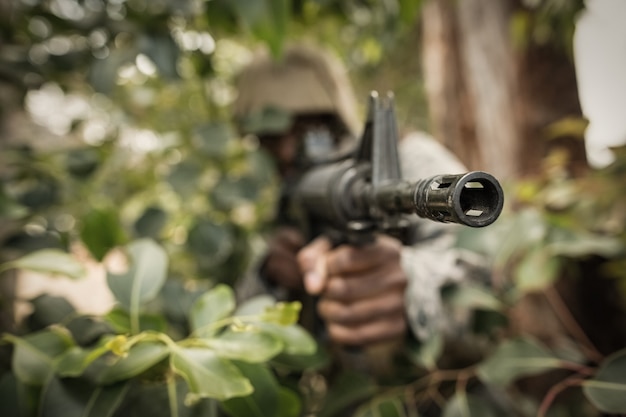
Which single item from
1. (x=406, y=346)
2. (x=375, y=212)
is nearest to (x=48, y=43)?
(x=375, y=212)

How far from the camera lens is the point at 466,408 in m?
0.59

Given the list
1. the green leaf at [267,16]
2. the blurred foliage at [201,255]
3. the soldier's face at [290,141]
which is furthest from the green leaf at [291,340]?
the soldier's face at [290,141]

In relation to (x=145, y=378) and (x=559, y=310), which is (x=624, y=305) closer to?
(x=559, y=310)

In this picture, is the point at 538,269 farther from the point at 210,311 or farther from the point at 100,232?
the point at 100,232

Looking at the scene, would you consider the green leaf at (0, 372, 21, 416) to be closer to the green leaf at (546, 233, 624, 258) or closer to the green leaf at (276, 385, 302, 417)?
the green leaf at (276, 385, 302, 417)

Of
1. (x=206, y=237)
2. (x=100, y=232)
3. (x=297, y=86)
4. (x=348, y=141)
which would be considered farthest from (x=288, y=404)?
(x=297, y=86)

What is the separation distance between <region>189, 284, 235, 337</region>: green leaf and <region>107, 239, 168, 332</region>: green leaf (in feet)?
0.22

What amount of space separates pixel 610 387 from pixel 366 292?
13.3 inches

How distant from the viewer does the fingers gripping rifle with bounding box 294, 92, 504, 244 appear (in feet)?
0.93

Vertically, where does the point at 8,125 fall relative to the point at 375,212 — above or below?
above

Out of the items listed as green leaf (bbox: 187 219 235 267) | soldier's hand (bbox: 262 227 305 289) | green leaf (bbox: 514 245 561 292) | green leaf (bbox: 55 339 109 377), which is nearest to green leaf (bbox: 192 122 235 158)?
green leaf (bbox: 187 219 235 267)

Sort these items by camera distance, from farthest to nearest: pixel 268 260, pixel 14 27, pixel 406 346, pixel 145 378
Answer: pixel 268 260 → pixel 14 27 → pixel 406 346 → pixel 145 378

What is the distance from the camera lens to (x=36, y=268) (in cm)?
47

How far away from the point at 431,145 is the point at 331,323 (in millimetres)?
517
